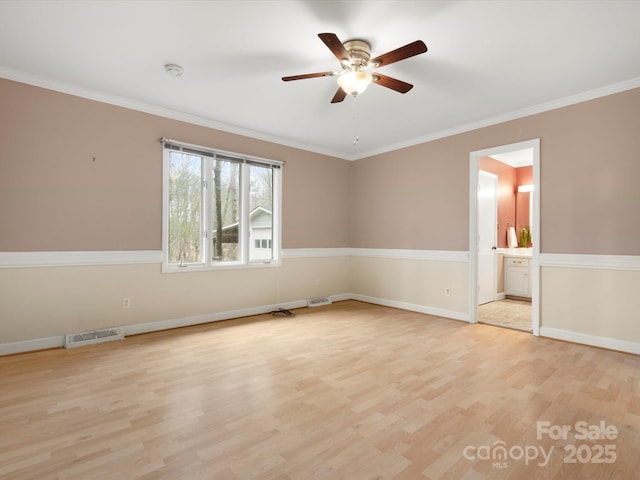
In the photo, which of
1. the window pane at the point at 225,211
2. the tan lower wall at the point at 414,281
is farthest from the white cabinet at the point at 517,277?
the window pane at the point at 225,211

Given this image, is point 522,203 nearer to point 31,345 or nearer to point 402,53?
point 402,53

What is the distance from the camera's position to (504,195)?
6469 mm

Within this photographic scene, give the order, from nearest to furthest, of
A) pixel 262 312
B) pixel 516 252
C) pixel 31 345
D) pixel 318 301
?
pixel 31 345 < pixel 262 312 < pixel 318 301 < pixel 516 252

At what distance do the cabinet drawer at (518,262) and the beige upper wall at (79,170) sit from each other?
18.5 ft

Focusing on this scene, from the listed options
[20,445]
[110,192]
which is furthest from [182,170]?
[20,445]

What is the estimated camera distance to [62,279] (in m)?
3.47

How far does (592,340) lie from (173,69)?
202 inches

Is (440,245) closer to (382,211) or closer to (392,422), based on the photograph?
(382,211)

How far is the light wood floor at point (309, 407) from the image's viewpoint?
65.8 inches

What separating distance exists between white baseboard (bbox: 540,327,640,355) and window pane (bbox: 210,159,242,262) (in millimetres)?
4152

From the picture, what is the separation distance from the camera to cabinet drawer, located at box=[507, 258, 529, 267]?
6140 millimetres

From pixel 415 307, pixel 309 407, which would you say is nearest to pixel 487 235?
pixel 415 307

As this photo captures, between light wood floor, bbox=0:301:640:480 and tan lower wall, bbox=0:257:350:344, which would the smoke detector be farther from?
light wood floor, bbox=0:301:640:480

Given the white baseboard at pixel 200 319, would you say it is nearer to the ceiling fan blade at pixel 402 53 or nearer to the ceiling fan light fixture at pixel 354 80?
the ceiling fan light fixture at pixel 354 80
